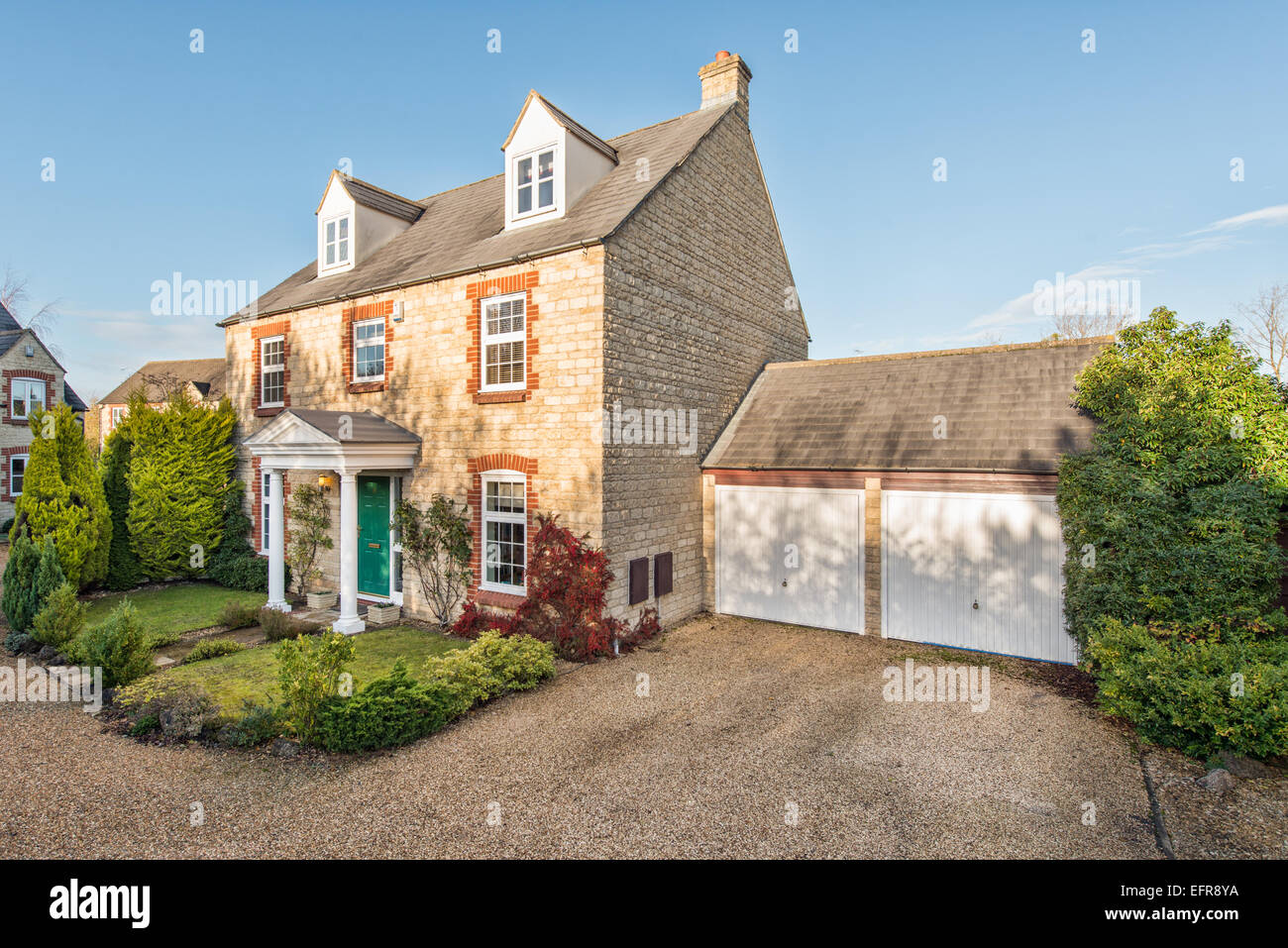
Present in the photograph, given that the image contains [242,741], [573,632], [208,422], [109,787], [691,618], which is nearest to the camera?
[109,787]

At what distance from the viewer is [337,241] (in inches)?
623

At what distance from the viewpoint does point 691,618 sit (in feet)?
42.8

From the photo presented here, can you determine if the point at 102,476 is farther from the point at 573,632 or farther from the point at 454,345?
the point at 573,632

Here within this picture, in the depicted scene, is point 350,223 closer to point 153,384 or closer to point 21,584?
point 21,584

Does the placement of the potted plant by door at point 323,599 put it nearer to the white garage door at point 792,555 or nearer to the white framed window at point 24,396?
the white garage door at point 792,555

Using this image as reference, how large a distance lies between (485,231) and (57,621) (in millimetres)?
10340

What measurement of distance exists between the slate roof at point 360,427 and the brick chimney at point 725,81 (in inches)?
417

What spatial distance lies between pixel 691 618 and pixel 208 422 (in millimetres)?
13988

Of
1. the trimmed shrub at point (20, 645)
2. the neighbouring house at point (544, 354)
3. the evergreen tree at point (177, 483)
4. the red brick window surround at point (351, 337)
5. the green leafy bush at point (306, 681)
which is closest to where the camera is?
the green leafy bush at point (306, 681)

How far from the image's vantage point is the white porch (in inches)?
460

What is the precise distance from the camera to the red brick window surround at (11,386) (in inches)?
1070

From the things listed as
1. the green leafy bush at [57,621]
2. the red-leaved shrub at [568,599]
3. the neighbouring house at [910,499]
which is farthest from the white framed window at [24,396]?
the neighbouring house at [910,499]

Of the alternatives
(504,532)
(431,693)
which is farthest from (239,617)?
(431,693)

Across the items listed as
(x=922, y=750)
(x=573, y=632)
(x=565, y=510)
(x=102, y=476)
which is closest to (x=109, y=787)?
(x=573, y=632)
